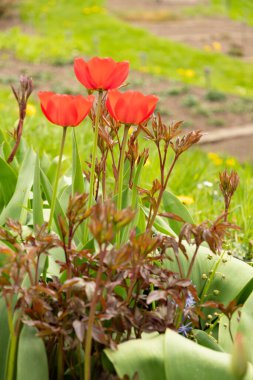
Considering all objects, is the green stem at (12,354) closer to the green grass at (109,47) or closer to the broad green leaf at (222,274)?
the broad green leaf at (222,274)

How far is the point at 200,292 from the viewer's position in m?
1.98

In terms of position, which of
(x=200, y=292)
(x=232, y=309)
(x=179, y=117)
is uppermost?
(x=232, y=309)

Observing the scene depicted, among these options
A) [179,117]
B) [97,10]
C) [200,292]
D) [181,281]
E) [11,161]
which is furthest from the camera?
[97,10]

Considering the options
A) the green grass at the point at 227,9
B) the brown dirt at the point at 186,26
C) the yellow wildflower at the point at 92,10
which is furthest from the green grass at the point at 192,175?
the green grass at the point at 227,9

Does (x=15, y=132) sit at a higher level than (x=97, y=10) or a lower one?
higher

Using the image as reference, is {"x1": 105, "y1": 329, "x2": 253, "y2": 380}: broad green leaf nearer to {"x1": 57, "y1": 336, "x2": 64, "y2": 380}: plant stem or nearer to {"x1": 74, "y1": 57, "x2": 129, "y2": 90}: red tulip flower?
{"x1": 57, "y1": 336, "x2": 64, "y2": 380}: plant stem

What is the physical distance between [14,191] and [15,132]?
0.73 feet

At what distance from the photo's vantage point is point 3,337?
5.28 feet

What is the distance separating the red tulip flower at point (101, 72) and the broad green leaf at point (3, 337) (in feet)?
1.70

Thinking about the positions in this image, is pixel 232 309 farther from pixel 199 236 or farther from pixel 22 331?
pixel 22 331

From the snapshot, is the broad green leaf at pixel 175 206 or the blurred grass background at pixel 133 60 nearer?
the broad green leaf at pixel 175 206

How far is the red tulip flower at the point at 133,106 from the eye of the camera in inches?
62.6

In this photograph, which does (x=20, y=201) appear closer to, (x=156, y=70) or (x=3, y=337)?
(x=3, y=337)

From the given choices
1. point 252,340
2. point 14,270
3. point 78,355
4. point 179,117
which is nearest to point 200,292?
point 252,340
